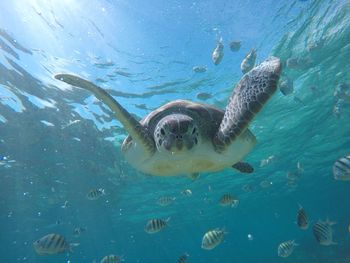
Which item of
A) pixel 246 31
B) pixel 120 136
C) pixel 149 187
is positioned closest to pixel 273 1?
pixel 246 31

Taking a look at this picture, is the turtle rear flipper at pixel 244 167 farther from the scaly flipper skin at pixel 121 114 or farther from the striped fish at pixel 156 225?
the striped fish at pixel 156 225

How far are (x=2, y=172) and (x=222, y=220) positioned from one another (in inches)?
1886

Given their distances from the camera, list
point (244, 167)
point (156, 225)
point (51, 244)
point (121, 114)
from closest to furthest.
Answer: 1. point (121, 114)
2. point (244, 167)
3. point (51, 244)
4. point (156, 225)

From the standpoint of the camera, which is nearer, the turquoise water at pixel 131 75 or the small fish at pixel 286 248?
the small fish at pixel 286 248

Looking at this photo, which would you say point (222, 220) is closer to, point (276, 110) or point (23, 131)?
point (276, 110)

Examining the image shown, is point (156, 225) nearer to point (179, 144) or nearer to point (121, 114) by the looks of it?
point (121, 114)

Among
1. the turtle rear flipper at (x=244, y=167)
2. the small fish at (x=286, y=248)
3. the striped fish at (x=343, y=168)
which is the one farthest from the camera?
the small fish at (x=286, y=248)

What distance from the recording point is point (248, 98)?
4785mm

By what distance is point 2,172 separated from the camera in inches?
848

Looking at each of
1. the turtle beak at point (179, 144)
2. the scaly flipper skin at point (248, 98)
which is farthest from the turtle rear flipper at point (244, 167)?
the turtle beak at point (179, 144)

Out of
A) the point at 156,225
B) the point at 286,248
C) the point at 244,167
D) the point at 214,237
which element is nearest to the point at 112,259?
the point at 156,225

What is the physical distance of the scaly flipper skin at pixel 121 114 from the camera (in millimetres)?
4602

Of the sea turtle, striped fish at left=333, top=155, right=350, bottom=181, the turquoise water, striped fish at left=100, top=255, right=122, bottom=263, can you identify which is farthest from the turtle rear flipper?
the turquoise water

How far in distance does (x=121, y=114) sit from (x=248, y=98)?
2.00 meters
